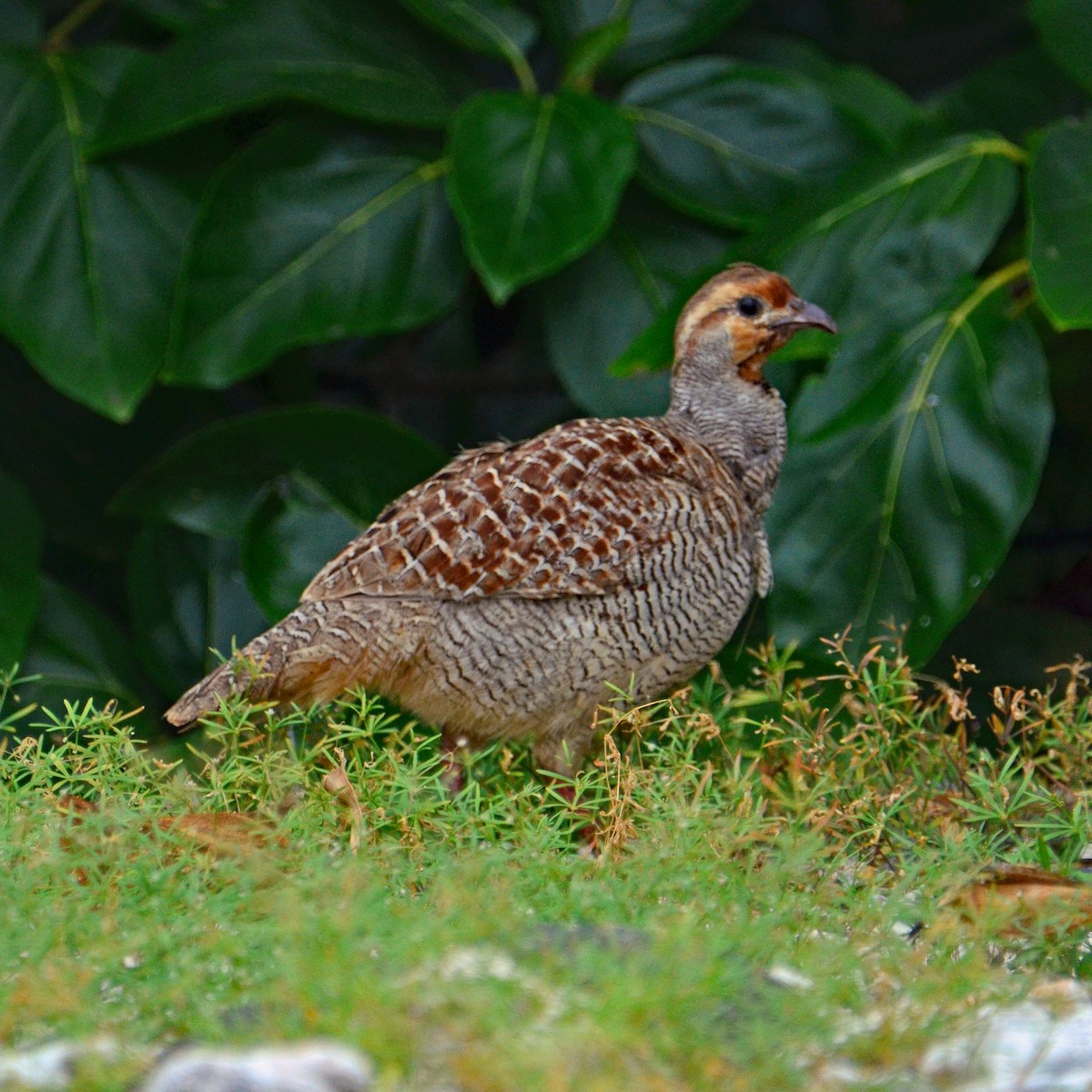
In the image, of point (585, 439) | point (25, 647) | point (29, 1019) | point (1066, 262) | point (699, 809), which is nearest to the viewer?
point (29, 1019)

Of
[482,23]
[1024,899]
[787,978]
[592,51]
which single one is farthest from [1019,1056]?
[482,23]

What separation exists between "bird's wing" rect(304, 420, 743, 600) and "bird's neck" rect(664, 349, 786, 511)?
190mm

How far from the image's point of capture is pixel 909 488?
3244mm

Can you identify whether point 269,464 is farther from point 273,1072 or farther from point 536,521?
point 273,1072

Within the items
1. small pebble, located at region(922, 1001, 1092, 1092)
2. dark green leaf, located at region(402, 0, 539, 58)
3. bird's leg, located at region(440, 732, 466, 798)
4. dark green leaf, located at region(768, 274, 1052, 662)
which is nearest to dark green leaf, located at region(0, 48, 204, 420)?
dark green leaf, located at region(402, 0, 539, 58)

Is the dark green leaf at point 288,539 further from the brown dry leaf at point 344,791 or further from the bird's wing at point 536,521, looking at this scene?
the brown dry leaf at point 344,791

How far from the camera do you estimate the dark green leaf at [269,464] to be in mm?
3660

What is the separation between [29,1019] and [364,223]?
2475 mm

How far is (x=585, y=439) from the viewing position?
2.97m

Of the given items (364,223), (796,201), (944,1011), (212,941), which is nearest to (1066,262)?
(796,201)

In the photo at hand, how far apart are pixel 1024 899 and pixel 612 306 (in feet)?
6.90

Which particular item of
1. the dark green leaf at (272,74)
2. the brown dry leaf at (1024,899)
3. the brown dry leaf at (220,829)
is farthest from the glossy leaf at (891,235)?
the brown dry leaf at (220,829)

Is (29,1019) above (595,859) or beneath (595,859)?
above

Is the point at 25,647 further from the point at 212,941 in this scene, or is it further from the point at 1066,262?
the point at 1066,262
